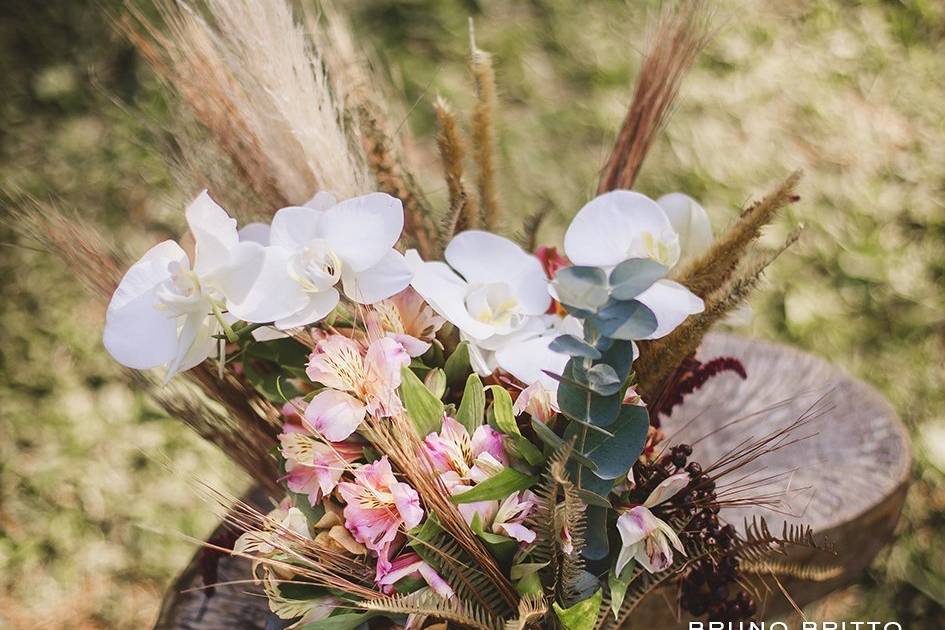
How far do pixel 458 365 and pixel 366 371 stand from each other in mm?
87

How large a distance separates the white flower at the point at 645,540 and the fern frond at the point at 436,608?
0.09m

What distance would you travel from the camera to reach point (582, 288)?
1.61ft

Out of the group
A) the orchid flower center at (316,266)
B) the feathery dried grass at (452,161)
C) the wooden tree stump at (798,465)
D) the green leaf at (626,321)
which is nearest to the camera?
the green leaf at (626,321)

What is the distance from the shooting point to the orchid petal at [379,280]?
0.59 meters

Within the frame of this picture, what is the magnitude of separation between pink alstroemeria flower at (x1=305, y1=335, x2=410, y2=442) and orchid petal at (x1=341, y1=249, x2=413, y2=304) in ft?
0.12

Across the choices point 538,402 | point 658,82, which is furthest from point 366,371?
point 658,82

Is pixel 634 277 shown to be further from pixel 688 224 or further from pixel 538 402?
pixel 688 224

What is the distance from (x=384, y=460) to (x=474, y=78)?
35 centimetres

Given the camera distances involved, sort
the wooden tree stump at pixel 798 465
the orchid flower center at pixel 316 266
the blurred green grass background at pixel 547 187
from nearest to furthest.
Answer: the orchid flower center at pixel 316 266 → the wooden tree stump at pixel 798 465 → the blurred green grass background at pixel 547 187

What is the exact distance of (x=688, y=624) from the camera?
741 millimetres

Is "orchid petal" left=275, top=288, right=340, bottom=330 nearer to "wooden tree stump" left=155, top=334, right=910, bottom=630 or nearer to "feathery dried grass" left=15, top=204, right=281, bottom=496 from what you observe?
"feathery dried grass" left=15, top=204, right=281, bottom=496

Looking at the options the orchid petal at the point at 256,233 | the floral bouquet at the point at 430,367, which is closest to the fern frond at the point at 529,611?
the floral bouquet at the point at 430,367

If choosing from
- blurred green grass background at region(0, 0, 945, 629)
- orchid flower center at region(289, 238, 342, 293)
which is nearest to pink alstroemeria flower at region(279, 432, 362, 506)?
orchid flower center at region(289, 238, 342, 293)

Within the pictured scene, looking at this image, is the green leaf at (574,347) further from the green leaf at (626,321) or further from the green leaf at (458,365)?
the green leaf at (458,365)
